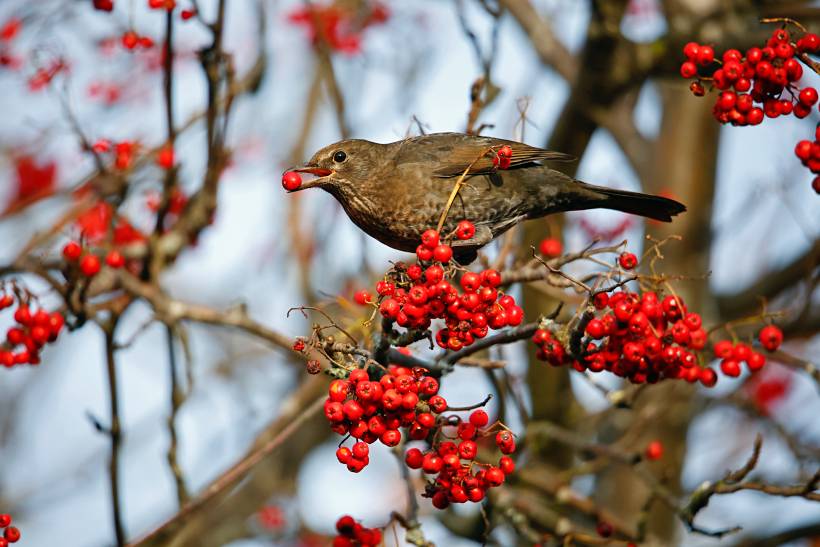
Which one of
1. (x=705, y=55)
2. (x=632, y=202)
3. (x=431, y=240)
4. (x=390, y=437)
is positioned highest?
(x=705, y=55)

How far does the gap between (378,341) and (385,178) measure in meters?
1.28

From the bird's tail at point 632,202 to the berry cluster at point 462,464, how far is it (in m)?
1.71

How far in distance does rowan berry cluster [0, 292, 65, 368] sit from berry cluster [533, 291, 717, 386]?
6.44 feet

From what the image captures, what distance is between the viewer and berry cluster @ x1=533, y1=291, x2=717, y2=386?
9.13ft

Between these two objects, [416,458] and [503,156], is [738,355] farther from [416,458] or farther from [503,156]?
[416,458]

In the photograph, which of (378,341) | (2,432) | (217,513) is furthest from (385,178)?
(2,432)

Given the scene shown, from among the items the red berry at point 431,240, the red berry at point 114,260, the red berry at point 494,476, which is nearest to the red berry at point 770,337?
the red berry at point 494,476

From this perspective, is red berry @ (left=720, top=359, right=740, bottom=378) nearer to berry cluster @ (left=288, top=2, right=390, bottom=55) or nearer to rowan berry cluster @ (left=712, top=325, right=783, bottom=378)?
rowan berry cluster @ (left=712, top=325, right=783, bottom=378)

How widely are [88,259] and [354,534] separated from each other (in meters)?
1.78

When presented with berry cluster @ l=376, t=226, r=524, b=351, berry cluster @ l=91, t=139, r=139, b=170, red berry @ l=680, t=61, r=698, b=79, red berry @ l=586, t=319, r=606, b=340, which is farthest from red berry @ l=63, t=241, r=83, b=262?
red berry @ l=680, t=61, r=698, b=79

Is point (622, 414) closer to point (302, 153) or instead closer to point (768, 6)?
point (768, 6)

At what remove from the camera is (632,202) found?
13.5ft

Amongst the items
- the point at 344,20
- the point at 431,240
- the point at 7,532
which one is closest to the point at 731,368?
the point at 431,240

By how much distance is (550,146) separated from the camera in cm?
536
